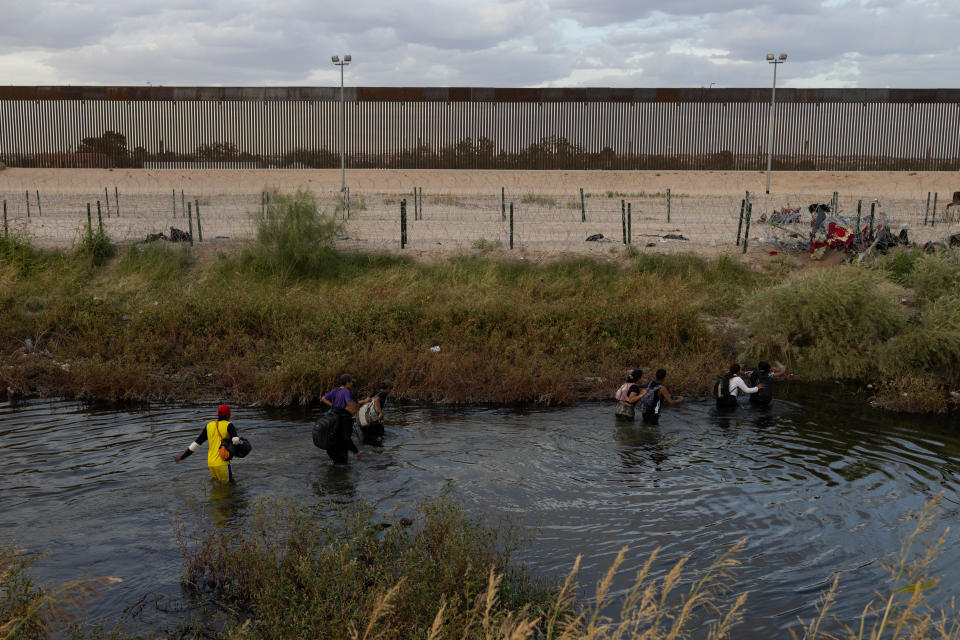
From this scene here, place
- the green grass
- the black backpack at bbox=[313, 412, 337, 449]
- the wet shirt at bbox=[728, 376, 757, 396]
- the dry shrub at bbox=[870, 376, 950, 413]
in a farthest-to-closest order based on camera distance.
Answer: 1. the green grass
2. the dry shrub at bbox=[870, 376, 950, 413]
3. the wet shirt at bbox=[728, 376, 757, 396]
4. the black backpack at bbox=[313, 412, 337, 449]

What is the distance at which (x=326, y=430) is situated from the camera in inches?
382

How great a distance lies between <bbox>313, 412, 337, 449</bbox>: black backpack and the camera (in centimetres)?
970

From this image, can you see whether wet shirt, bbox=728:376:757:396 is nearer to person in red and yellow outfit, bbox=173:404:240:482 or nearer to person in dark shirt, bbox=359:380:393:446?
person in dark shirt, bbox=359:380:393:446

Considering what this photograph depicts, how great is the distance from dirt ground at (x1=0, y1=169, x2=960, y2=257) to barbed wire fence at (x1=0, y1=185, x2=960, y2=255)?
7 cm

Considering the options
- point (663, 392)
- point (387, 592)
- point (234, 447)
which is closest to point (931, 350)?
point (663, 392)

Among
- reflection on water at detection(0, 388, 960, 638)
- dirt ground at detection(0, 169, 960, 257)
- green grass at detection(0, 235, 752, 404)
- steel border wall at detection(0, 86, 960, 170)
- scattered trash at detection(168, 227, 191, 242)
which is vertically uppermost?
steel border wall at detection(0, 86, 960, 170)

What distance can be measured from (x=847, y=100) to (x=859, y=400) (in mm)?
25665

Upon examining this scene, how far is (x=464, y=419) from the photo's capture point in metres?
12.9

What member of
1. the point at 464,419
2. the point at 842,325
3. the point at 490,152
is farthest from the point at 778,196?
the point at 464,419

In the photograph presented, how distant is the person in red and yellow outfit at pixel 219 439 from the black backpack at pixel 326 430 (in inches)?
39.6

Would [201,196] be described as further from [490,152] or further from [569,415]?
[569,415]

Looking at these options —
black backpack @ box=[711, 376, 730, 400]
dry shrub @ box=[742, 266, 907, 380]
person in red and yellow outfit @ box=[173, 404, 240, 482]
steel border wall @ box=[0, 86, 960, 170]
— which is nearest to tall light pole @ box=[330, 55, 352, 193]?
steel border wall @ box=[0, 86, 960, 170]

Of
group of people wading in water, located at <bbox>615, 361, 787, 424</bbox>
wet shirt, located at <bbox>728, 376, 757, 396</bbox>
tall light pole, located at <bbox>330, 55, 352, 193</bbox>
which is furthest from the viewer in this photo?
tall light pole, located at <bbox>330, 55, 352, 193</bbox>

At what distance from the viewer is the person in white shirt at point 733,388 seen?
42.2 feet
